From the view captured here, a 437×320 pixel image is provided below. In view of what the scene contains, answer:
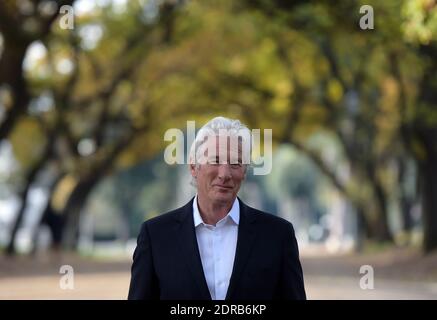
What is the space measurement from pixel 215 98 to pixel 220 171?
30089 mm

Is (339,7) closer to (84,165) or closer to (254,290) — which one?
(254,290)

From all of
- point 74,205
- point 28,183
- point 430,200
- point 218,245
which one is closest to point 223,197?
point 218,245

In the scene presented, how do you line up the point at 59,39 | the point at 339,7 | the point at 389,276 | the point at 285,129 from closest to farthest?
1. the point at 339,7
2. the point at 389,276
3. the point at 59,39
4. the point at 285,129

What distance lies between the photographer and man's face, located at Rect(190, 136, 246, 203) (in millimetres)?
3928

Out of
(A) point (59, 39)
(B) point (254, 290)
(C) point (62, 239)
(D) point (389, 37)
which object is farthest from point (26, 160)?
(B) point (254, 290)

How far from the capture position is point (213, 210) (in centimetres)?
397

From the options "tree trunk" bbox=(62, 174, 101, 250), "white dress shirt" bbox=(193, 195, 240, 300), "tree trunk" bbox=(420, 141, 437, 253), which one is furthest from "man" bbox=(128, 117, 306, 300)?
"tree trunk" bbox=(62, 174, 101, 250)

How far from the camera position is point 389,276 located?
76.6 ft

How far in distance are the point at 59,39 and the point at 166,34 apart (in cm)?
292

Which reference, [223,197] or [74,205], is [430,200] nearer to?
[74,205]

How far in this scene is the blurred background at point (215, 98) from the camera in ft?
70.7

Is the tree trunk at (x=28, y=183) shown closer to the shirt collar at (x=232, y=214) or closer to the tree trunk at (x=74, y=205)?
the tree trunk at (x=74, y=205)

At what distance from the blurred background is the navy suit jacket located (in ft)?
48.0
